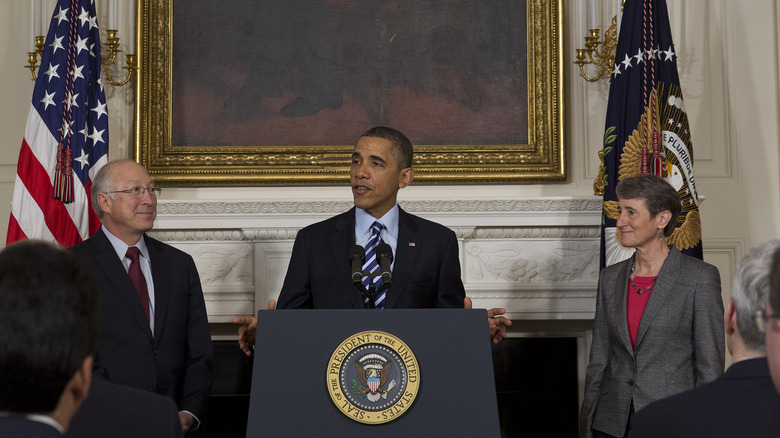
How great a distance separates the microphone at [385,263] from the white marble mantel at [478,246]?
2309 mm

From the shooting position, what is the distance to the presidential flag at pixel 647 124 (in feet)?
14.9

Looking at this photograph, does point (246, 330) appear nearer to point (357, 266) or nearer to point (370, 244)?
point (357, 266)

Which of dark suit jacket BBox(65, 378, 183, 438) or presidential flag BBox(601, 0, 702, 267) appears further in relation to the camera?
presidential flag BBox(601, 0, 702, 267)

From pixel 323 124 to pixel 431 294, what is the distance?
2224 millimetres

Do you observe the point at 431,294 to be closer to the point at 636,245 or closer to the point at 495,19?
the point at 636,245

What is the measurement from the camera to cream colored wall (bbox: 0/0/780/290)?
527cm

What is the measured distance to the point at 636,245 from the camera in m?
3.54

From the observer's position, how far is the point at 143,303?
3.59m

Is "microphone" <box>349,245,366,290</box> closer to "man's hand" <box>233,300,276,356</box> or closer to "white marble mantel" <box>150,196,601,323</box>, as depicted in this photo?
"man's hand" <box>233,300,276,356</box>

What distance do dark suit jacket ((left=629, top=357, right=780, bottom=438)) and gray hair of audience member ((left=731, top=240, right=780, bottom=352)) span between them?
4cm

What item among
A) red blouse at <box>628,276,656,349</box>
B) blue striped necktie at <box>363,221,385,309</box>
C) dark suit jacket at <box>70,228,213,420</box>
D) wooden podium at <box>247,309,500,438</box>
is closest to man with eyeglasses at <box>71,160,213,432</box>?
dark suit jacket at <box>70,228,213,420</box>

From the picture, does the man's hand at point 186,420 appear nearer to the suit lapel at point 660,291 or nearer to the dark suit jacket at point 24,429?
the suit lapel at point 660,291

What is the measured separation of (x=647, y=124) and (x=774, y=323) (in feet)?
11.9

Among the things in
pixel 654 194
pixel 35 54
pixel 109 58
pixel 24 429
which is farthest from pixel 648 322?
pixel 35 54
